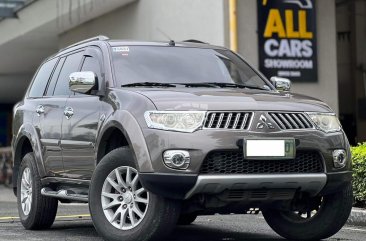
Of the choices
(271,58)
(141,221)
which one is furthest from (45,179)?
(271,58)

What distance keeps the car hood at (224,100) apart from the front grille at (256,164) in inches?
14.9

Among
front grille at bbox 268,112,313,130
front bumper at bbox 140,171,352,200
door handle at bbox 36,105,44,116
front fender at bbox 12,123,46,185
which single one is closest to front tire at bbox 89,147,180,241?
front bumper at bbox 140,171,352,200

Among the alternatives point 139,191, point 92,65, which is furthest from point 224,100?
point 92,65

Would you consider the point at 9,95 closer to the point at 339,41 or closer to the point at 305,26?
the point at 339,41

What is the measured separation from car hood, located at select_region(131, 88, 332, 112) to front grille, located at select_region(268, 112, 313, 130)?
0.18 ft

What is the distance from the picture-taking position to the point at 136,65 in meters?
6.89

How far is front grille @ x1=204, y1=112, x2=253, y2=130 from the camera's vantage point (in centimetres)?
565

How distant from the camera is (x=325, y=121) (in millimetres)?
6066

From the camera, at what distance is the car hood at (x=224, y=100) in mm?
5742

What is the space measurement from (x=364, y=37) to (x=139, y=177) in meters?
16.1

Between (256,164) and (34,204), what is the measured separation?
3.04m

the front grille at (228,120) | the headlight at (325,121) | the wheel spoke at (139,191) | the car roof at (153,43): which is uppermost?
the car roof at (153,43)

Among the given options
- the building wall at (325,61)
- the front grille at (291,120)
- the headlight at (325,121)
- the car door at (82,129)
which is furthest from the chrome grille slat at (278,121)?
the building wall at (325,61)

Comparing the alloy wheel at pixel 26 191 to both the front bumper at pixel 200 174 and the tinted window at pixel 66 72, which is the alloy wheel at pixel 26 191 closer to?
the tinted window at pixel 66 72
